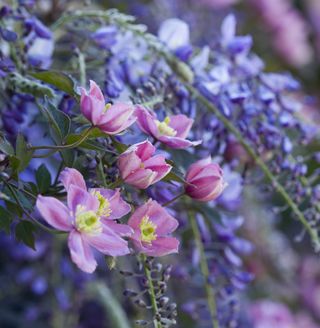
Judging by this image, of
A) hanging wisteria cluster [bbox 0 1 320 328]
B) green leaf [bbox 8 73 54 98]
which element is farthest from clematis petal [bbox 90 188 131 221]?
green leaf [bbox 8 73 54 98]

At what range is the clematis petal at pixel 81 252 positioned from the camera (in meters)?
0.30

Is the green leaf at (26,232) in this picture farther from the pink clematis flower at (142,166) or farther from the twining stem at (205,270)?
the twining stem at (205,270)

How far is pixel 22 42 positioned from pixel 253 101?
184 mm

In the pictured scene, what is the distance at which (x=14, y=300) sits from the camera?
2.41 ft

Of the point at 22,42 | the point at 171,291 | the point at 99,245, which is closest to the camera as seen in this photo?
the point at 99,245

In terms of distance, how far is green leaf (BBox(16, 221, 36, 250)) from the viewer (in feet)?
1.22

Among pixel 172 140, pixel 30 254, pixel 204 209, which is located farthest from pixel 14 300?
pixel 172 140

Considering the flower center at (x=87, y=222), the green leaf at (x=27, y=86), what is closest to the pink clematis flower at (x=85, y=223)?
the flower center at (x=87, y=222)

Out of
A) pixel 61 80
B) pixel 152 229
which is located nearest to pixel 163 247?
pixel 152 229

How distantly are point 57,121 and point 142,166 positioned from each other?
5 cm

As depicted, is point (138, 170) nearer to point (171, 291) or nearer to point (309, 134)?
point (309, 134)

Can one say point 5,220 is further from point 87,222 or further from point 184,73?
point 184,73

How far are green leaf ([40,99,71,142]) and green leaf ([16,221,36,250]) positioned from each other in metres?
0.06

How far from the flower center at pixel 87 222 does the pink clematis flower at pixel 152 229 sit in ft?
0.08
